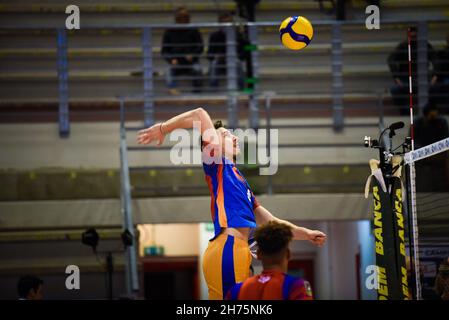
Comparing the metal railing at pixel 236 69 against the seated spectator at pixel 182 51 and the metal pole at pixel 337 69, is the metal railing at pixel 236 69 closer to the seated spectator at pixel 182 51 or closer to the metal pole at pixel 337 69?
the metal pole at pixel 337 69

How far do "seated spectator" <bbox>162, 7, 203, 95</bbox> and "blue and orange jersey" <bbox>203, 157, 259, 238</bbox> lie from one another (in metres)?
5.89

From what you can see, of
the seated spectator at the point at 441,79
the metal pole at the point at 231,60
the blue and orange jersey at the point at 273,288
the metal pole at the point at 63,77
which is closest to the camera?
the blue and orange jersey at the point at 273,288

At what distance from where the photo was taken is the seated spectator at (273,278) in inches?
205

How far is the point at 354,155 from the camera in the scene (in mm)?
12773

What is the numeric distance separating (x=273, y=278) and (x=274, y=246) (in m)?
0.19

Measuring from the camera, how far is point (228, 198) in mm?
6652

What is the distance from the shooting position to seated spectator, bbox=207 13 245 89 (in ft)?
42.1

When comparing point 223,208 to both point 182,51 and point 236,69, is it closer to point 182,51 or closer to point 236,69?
point 236,69

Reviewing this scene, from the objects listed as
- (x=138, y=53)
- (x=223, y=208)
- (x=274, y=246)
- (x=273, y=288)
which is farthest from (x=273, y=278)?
(x=138, y=53)

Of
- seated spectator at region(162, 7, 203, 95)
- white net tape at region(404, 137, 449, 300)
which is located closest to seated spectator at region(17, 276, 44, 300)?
white net tape at region(404, 137, 449, 300)

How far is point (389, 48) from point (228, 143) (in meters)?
7.43

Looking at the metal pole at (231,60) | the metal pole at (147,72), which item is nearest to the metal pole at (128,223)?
the metal pole at (147,72)

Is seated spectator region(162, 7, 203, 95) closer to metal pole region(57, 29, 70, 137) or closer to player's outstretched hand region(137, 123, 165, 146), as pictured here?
metal pole region(57, 29, 70, 137)
